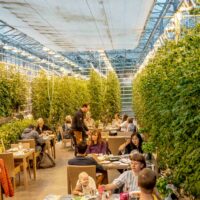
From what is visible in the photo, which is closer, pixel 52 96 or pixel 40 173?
pixel 40 173

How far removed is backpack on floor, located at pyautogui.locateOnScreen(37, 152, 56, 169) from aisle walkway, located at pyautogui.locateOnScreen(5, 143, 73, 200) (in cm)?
19

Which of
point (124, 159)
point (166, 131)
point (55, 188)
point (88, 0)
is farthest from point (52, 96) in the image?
point (166, 131)

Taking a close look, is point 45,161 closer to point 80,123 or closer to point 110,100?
point 80,123

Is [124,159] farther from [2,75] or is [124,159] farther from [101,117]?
[101,117]

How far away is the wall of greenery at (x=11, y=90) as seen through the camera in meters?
11.7

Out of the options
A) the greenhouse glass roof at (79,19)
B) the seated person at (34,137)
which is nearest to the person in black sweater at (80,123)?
the seated person at (34,137)

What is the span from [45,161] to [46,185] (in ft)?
8.29

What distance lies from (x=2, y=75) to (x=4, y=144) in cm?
187

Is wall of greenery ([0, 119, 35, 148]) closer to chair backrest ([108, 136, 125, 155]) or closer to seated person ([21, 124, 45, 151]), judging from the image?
seated person ([21, 124, 45, 151])

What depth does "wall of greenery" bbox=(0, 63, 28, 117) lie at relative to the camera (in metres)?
11.7

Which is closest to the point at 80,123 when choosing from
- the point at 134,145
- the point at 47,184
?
the point at 47,184

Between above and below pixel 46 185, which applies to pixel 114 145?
above

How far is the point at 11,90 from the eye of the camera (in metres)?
12.2

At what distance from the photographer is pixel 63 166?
12.2 meters
